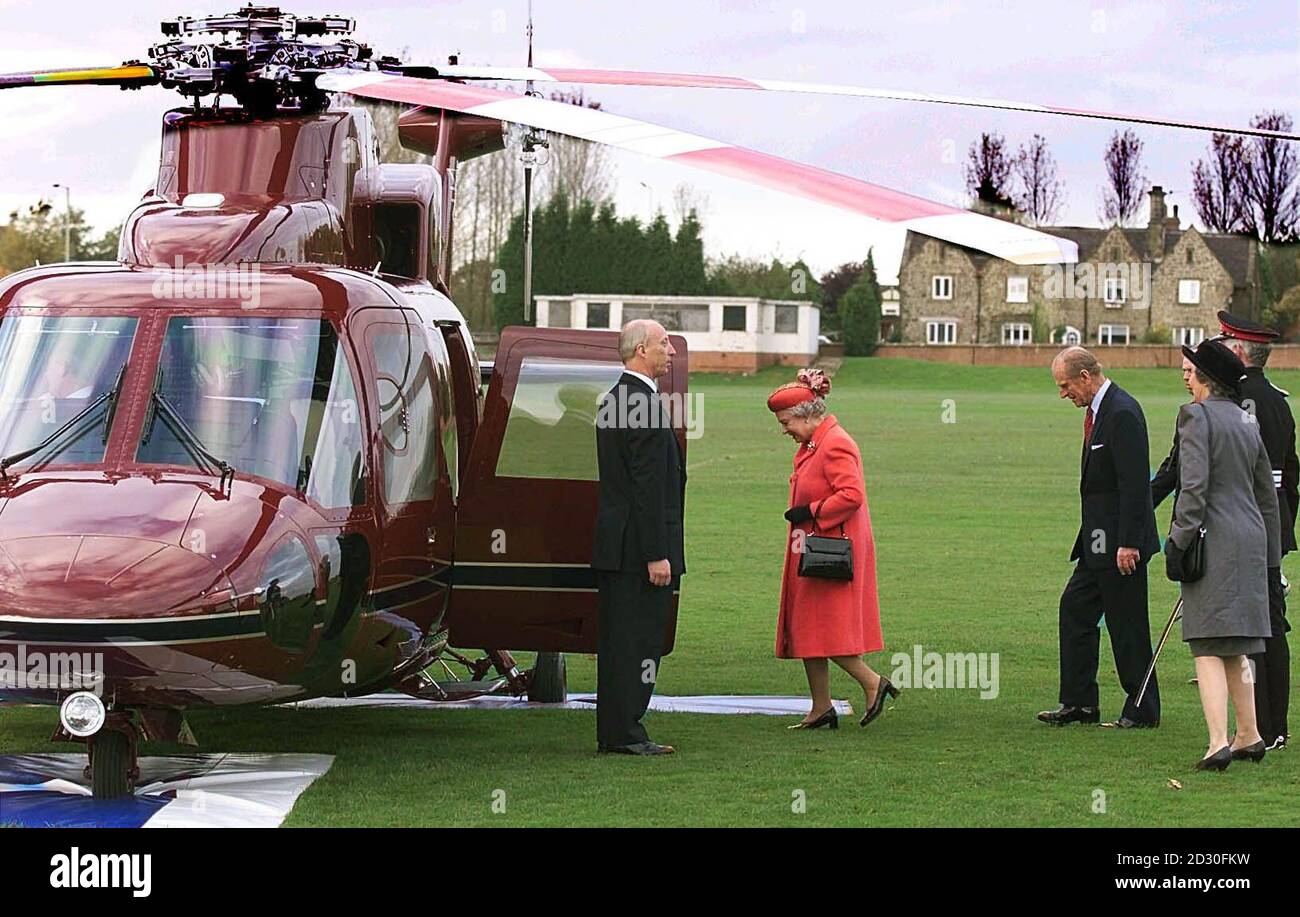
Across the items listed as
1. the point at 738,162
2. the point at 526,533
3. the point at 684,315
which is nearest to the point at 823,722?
the point at 526,533

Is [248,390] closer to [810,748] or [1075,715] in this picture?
[810,748]

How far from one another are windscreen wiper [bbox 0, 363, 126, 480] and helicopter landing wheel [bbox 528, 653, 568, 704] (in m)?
3.47

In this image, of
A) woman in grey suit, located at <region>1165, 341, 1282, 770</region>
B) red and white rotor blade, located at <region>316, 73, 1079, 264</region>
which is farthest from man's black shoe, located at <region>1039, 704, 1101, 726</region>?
red and white rotor blade, located at <region>316, 73, 1079, 264</region>

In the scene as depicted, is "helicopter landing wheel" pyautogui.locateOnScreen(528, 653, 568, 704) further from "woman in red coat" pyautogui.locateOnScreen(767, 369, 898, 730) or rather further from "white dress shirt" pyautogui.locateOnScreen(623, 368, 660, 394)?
"white dress shirt" pyautogui.locateOnScreen(623, 368, 660, 394)

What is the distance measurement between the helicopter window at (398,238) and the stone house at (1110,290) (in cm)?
10085

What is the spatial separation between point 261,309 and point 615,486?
5.96 ft

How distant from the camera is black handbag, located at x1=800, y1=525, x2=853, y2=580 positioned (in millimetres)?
9719

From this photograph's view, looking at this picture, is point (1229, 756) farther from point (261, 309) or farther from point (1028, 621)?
point (1028, 621)

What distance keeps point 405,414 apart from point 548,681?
2598mm

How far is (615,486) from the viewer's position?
9.03m

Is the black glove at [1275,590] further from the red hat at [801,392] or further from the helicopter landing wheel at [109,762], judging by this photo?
the helicopter landing wheel at [109,762]

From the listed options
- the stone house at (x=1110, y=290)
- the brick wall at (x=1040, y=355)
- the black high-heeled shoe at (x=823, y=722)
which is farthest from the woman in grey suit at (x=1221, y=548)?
the stone house at (x=1110, y=290)

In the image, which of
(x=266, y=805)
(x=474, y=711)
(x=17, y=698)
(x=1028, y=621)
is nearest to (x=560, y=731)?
(x=474, y=711)

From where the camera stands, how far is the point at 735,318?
3258 inches
